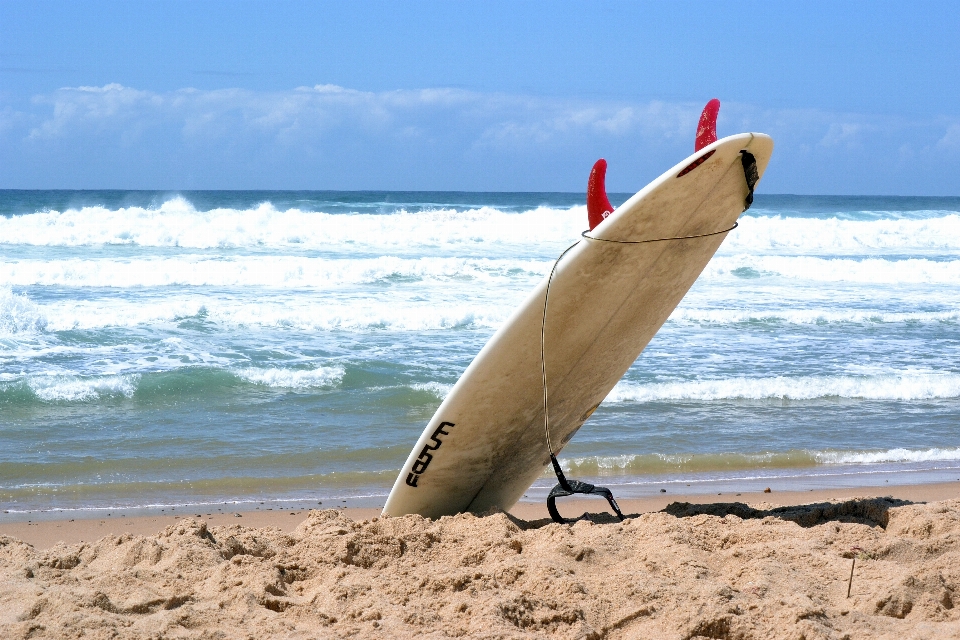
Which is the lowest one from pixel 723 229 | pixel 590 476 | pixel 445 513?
pixel 590 476

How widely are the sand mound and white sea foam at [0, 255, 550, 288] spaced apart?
11.8m

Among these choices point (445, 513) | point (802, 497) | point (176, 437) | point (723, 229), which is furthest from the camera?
point (176, 437)

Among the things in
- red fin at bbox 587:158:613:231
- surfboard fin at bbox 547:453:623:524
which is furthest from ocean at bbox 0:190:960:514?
red fin at bbox 587:158:613:231

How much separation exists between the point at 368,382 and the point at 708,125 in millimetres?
4852

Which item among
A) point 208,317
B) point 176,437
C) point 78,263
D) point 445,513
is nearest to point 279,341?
point 208,317

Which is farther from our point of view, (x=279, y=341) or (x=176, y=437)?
(x=279, y=341)

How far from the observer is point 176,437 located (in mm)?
5988

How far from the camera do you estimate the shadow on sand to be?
374 cm

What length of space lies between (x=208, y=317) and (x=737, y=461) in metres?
7.15

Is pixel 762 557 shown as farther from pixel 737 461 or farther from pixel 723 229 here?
pixel 737 461

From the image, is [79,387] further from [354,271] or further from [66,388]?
[354,271]

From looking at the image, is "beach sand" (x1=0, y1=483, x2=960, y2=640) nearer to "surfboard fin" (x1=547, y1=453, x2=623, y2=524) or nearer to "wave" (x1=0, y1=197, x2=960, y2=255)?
"surfboard fin" (x1=547, y1=453, x2=623, y2=524)

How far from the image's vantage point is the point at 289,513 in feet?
15.1

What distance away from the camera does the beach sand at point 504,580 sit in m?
2.59
